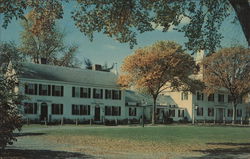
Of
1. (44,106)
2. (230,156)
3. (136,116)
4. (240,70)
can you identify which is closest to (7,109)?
(230,156)

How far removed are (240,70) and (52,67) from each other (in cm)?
2856

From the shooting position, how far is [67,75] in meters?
51.2

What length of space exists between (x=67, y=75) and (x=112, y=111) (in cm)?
812

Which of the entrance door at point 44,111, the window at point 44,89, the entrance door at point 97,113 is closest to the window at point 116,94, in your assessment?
the entrance door at point 97,113

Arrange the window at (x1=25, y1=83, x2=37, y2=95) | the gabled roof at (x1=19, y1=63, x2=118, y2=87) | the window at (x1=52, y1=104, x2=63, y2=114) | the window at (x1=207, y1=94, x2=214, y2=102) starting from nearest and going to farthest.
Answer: the window at (x1=25, y1=83, x2=37, y2=95) < the gabled roof at (x1=19, y1=63, x2=118, y2=87) < the window at (x1=52, y1=104, x2=63, y2=114) < the window at (x1=207, y1=94, x2=214, y2=102)

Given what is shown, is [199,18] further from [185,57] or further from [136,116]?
[136,116]

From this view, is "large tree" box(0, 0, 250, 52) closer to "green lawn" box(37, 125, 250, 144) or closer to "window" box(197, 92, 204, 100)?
"green lawn" box(37, 125, 250, 144)

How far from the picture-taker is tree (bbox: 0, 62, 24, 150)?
464 inches

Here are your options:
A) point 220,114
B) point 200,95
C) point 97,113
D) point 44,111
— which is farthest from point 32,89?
point 220,114

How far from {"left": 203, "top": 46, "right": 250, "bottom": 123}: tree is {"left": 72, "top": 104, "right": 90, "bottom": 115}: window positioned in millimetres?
20276

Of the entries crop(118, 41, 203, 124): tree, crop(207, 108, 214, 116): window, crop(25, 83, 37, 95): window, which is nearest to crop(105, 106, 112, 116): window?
crop(118, 41, 203, 124): tree

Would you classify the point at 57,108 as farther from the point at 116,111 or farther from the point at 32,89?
the point at 116,111

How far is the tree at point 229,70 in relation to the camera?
59.8 metres

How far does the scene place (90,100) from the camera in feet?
170
